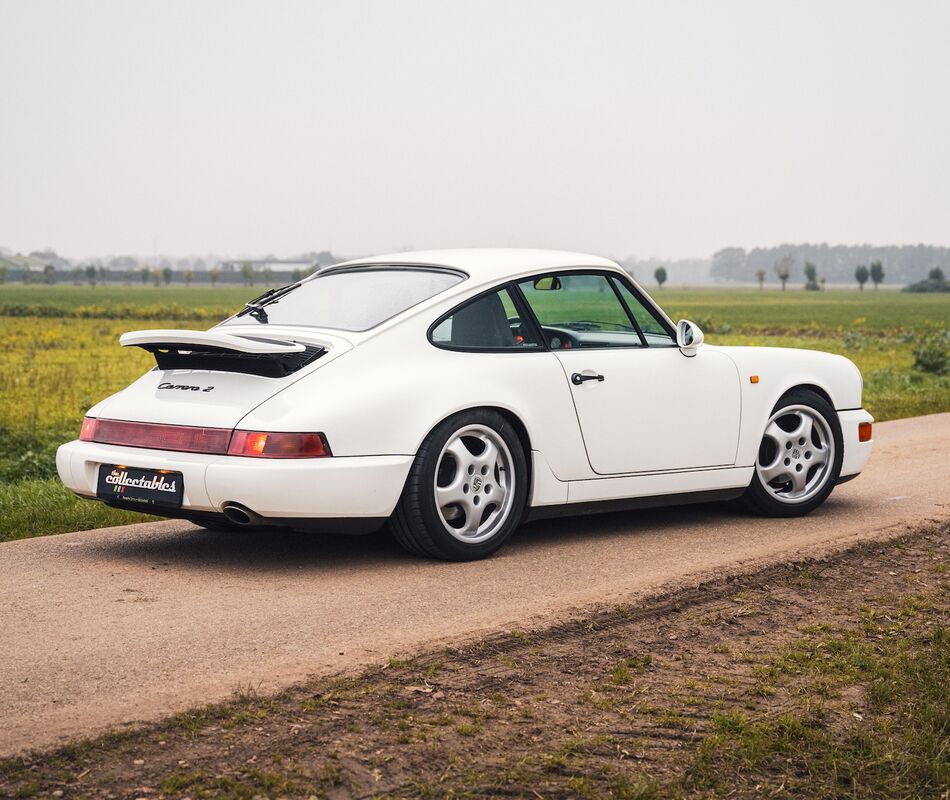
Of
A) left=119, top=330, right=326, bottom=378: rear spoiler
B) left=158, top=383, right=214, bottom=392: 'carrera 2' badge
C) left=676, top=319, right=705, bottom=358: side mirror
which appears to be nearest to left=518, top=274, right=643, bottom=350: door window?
left=676, top=319, right=705, bottom=358: side mirror

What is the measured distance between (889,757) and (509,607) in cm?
199

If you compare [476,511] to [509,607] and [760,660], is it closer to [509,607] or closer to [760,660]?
[509,607]

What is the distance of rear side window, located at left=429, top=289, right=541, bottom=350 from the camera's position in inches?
261

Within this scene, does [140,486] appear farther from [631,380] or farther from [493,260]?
[631,380]

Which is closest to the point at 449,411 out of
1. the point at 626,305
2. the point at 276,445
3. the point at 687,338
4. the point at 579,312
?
the point at 276,445

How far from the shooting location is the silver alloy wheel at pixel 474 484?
21.0 ft

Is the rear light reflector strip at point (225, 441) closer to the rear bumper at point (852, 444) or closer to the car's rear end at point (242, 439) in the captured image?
the car's rear end at point (242, 439)

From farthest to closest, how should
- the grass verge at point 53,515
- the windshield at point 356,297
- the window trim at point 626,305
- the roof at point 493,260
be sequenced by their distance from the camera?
1. the grass verge at point 53,515
2. the window trim at point 626,305
3. the roof at point 493,260
4. the windshield at point 356,297

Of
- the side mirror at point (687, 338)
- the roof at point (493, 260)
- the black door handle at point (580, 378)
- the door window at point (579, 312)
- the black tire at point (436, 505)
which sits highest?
the roof at point (493, 260)

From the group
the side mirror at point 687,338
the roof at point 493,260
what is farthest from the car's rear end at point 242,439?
the side mirror at point 687,338

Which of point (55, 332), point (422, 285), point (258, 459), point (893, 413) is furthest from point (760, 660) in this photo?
point (55, 332)

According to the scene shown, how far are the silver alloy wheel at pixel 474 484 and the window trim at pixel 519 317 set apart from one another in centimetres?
42

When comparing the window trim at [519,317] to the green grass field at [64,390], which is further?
the green grass field at [64,390]

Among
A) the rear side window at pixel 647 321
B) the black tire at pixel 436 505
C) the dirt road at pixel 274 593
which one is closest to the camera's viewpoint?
the dirt road at pixel 274 593
